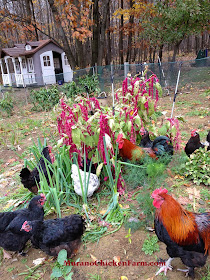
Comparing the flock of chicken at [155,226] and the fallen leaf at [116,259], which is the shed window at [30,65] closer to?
the flock of chicken at [155,226]

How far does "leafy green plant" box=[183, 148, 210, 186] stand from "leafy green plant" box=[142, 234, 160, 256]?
1137 mm

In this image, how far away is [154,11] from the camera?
34.5 ft

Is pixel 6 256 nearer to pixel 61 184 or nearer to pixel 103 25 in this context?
pixel 61 184

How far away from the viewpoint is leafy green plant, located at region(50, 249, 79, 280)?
195 cm

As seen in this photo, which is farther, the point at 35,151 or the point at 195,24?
the point at 195,24

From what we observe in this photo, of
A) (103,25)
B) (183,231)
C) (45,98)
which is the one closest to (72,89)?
(45,98)

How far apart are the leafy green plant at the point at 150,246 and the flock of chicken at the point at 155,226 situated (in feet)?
0.69

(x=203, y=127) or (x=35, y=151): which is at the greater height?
(x=35, y=151)

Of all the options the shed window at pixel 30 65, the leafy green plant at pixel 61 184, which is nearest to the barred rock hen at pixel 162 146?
the leafy green plant at pixel 61 184

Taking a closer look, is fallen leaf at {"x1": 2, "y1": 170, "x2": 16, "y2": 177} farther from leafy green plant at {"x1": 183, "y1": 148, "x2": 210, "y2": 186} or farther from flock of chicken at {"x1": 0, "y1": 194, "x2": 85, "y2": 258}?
leafy green plant at {"x1": 183, "y1": 148, "x2": 210, "y2": 186}

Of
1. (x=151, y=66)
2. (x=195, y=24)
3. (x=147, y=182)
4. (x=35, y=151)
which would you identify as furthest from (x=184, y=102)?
(x=35, y=151)

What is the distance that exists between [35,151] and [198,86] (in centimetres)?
899

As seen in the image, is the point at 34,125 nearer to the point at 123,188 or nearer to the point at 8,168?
the point at 8,168

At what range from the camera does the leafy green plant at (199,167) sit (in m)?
2.89
